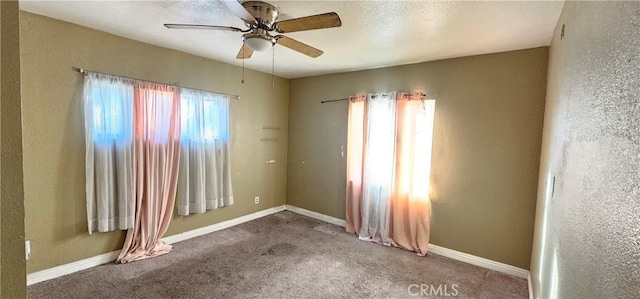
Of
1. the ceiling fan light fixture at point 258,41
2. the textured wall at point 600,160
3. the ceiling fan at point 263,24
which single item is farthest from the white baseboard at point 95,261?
the textured wall at point 600,160

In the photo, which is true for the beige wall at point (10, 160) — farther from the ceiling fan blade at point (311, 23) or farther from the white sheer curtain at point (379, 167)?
the white sheer curtain at point (379, 167)

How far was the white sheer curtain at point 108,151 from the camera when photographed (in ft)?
→ 8.61

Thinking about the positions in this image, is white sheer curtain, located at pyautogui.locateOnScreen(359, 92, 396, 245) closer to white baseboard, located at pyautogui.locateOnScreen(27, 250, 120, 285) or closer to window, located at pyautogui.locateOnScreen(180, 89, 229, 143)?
window, located at pyautogui.locateOnScreen(180, 89, 229, 143)

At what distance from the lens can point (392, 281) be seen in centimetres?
267

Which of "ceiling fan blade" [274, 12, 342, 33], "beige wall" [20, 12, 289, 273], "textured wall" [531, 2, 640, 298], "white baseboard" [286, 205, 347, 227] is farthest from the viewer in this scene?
"white baseboard" [286, 205, 347, 227]

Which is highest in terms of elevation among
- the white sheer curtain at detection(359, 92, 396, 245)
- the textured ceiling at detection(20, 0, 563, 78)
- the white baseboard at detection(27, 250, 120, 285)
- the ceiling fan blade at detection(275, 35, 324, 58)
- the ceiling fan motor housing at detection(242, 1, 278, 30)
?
the textured ceiling at detection(20, 0, 563, 78)

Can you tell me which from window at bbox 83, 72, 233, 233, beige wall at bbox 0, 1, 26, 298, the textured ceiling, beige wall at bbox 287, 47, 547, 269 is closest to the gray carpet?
beige wall at bbox 287, 47, 547, 269

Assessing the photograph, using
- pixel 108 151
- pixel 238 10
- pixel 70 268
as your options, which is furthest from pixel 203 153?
pixel 238 10

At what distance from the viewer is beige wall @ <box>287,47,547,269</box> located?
9.00 ft

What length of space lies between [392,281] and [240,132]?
2.75 metres

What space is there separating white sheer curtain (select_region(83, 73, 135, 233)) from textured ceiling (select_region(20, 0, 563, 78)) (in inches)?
23.0

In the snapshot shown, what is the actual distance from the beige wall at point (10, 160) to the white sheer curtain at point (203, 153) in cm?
287

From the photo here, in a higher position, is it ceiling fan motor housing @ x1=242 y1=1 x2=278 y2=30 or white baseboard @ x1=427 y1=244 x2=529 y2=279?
ceiling fan motor housing @ x1=242 y1=1 x2=278 y2=30

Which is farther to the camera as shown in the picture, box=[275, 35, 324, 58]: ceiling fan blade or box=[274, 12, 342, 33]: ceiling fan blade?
box=[275, 35, 324, 58]: ceiling fan blade
